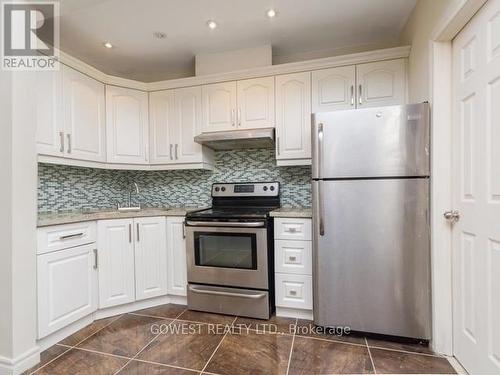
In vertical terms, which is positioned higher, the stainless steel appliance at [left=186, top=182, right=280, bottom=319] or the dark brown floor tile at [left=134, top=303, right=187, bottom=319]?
the stainless steel appliance at [left=186, top=182, right=280, bottom=319]

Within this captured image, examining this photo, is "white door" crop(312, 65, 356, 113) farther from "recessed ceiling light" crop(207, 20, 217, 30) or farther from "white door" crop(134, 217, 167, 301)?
"white door" crop(134, 217, 167, 301)

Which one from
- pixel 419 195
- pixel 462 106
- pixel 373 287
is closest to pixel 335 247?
pixel 373 287

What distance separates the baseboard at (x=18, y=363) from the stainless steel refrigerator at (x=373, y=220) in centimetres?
188

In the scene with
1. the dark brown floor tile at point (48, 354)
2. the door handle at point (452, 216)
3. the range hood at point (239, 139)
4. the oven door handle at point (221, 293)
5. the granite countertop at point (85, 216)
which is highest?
the range hood at point (239, 139)

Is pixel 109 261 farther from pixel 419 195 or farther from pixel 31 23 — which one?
pixel 419 195

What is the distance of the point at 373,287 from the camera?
70.2 inches

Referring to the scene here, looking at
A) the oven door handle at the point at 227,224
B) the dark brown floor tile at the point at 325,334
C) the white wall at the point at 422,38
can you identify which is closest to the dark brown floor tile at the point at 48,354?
the oven door handle at the point at 227,224

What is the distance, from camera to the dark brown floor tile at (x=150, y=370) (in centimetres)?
152

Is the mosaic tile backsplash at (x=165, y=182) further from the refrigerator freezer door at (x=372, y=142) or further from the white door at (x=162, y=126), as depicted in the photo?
the refrigerator freezer door at (x=372, y=142)

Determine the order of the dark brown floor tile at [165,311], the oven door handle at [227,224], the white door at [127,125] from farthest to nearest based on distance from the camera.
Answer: the white door at [127,125] < the dark brown floor tile at [165,311] < the oven door handle at [227,224]

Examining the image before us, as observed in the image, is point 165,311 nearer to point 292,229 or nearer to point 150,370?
point 150,370

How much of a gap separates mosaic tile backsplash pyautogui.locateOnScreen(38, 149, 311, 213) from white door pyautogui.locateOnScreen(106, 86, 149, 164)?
0.43m

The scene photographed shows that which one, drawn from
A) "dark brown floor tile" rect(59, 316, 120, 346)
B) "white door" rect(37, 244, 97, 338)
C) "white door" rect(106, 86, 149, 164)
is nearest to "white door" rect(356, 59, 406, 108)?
"white door" rect(106, 86, 149, 164)

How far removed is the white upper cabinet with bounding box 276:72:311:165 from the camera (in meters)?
2.37
